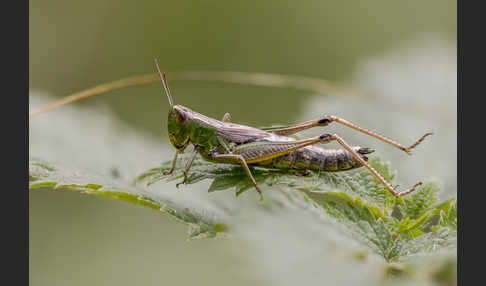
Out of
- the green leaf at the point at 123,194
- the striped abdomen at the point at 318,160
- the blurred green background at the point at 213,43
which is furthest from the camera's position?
the blurred green background at the point at 213,43

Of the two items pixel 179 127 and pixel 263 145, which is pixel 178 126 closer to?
pixel 179 127

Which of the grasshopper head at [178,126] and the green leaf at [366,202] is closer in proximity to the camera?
the green leaf at [366,202]

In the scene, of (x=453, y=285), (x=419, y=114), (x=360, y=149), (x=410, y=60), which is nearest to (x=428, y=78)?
(x=410, y=60)

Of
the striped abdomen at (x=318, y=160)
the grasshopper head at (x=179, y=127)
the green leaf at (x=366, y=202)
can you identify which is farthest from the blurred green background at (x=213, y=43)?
the green leaf at (x=366, y=202)

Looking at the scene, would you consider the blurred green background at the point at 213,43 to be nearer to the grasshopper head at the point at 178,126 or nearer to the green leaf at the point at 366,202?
the grasshopper head at the point at 178,126

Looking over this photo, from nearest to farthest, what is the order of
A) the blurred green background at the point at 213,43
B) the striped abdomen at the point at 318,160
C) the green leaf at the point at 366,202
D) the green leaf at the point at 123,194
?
the green leaf at the point at 366,202, the green leaf at the point at 123,194, the striped abdomen at the point at 318,160, the blurred green background at the point at 213,43

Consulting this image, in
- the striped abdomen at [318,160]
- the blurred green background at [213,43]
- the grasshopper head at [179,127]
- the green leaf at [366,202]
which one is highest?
the blurred green background at [213,43]

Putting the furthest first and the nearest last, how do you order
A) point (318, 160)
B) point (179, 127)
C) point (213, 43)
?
1. point (213, 43)
2. point (179, 127)
3. point (318, 160)

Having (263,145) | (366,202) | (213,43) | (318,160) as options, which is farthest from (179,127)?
(213,43)
